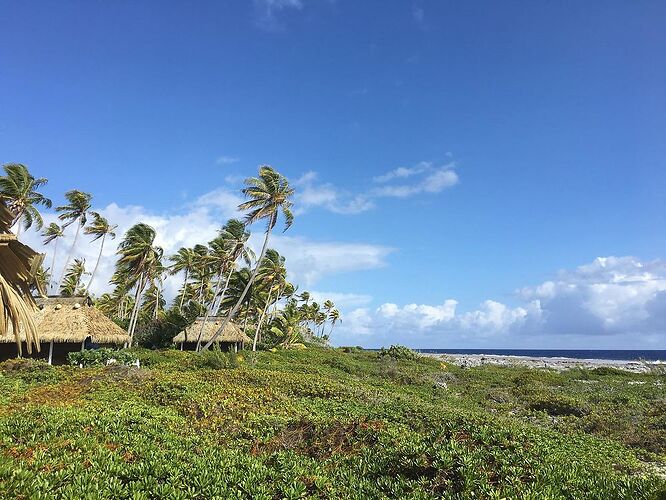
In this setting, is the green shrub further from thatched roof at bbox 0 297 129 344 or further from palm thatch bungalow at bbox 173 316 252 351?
palm thatch bungalow at bbox 173 316 252 351

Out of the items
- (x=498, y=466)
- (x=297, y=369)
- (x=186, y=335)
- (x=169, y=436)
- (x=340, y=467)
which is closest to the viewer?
(x=498, y=466)

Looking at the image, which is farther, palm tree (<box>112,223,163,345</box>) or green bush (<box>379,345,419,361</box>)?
green bush (<box>379,345,419,361</box>)

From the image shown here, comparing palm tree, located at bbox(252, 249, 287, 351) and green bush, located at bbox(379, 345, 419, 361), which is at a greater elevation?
palm tree, located at bbox(252, 249, 287, 351)

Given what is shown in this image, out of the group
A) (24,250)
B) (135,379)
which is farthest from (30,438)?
(135,379)

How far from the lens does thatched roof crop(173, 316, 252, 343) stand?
37469 millimetres

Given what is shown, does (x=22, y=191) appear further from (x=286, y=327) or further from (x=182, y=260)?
(x=286, y=327)

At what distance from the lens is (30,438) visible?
7383 mm

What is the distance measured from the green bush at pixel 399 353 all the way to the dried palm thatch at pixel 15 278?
124 ft

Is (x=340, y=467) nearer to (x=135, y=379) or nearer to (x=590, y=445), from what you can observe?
(x=590, y=445)

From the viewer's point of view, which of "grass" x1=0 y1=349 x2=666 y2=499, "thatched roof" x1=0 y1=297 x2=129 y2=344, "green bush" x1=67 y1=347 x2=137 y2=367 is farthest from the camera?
"thatched roof" x1=0 y1=297 x2=129 y2=344

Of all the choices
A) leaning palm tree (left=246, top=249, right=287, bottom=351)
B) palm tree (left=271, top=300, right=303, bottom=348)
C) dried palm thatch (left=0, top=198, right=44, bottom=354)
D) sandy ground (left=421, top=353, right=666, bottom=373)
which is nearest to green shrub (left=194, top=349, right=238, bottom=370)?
dried palm thatch (left=0, top=198, right=44, bottom=354)

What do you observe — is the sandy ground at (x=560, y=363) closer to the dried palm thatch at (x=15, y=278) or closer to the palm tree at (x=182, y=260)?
the palm tree at (x=182, y=260)

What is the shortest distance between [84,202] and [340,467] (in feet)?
136

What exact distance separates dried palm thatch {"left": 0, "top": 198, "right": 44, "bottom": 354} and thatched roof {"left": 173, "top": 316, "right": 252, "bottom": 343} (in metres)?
31.8
